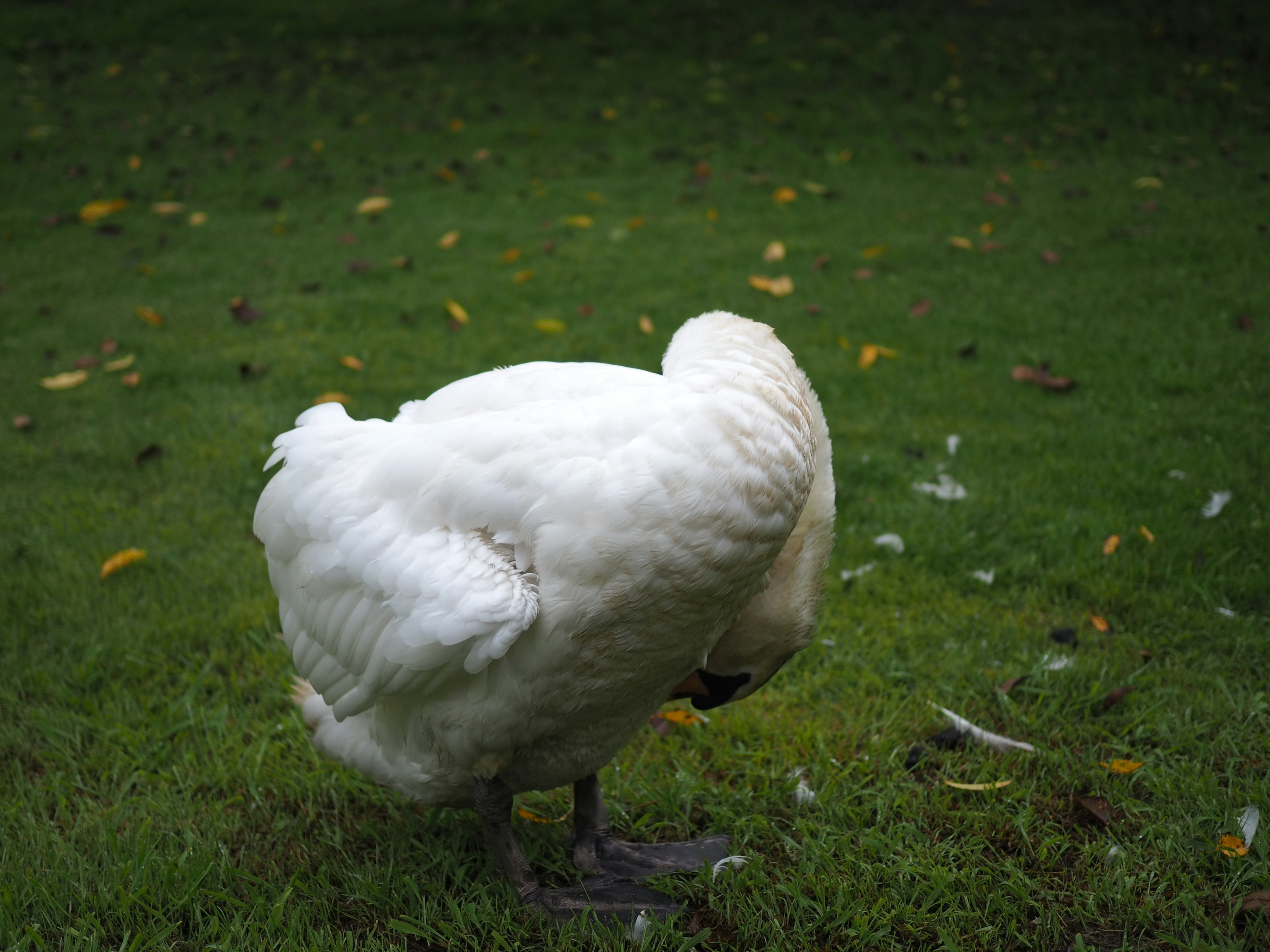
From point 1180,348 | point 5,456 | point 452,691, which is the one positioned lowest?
point 5,456

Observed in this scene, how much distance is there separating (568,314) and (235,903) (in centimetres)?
404

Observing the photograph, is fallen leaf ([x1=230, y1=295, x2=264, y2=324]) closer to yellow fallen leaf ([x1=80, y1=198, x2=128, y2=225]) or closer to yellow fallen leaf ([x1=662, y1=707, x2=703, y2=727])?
yellow fallen leaf ([x1=80, y1=198, x2=128, y2=225])

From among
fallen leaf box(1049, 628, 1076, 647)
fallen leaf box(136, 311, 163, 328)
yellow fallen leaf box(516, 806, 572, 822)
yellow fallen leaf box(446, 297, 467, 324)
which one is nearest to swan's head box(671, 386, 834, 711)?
yellow fallen leaf box(516, 806, 572, 822)

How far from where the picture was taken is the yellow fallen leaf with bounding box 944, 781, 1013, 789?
2561 mm

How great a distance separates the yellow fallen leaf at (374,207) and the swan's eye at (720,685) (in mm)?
6151

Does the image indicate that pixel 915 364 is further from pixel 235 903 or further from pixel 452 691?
pixel 235 903

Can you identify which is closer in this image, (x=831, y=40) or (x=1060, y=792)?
(x=1060, y=792)

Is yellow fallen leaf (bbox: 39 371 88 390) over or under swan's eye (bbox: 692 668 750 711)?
under

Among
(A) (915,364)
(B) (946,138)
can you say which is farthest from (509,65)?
(A) (915,364)

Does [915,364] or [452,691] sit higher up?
[452,691]

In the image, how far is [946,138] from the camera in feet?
27.8

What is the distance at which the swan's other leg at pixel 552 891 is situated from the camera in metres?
2.19

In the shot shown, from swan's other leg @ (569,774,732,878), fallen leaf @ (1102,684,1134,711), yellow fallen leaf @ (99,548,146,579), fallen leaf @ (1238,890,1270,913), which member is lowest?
yellow fallen leaf @ (99,548,146,579)

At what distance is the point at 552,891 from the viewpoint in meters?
2.33
